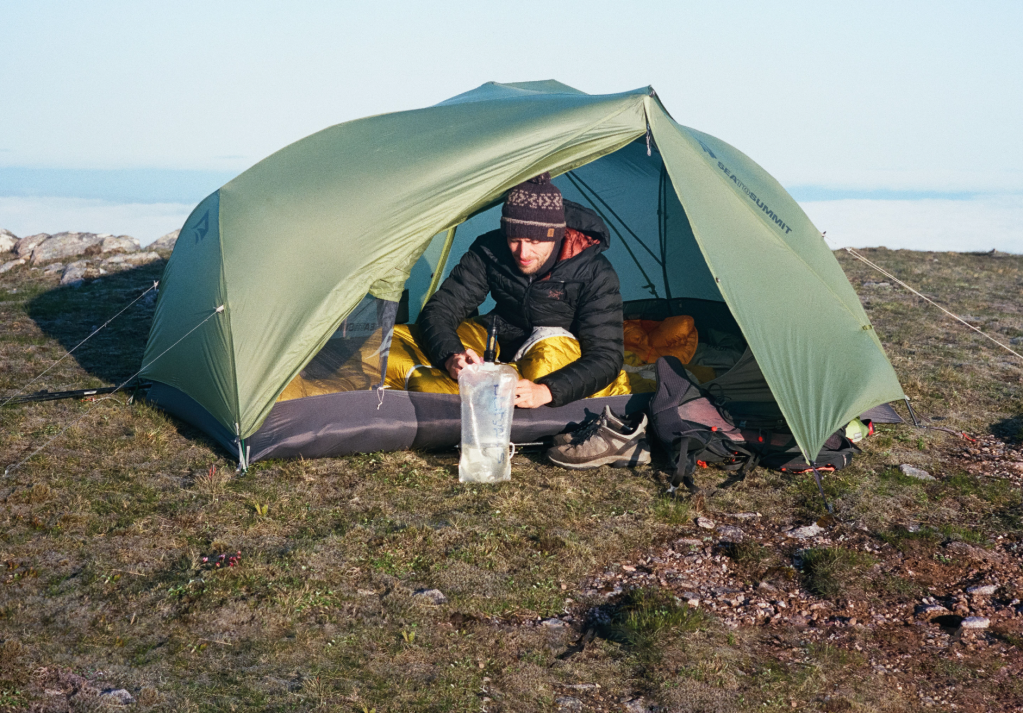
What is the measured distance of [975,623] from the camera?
4.31 m

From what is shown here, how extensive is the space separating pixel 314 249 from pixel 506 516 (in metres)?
2.04

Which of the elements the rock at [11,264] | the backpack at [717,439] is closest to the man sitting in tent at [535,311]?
the backpack at [717,439]

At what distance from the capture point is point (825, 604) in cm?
445

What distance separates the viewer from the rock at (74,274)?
11.8 meters

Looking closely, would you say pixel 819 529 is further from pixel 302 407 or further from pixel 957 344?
pixel 957 344

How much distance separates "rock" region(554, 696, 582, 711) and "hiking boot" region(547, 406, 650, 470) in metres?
2.30

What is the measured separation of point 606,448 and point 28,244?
1267 cm

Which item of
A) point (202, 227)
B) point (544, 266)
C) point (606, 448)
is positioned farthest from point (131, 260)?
point (606, 448)

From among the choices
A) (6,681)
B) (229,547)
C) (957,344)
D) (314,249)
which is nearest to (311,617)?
(229,547)

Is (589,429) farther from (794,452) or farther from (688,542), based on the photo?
(794,452)

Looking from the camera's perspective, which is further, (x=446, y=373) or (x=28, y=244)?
(x=28, y=244)


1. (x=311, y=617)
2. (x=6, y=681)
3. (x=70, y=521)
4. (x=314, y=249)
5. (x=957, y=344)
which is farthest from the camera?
(x=957, y=344)

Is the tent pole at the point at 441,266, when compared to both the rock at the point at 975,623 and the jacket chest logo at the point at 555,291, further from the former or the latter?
the rock at the point at 975,623

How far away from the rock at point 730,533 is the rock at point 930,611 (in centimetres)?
98
